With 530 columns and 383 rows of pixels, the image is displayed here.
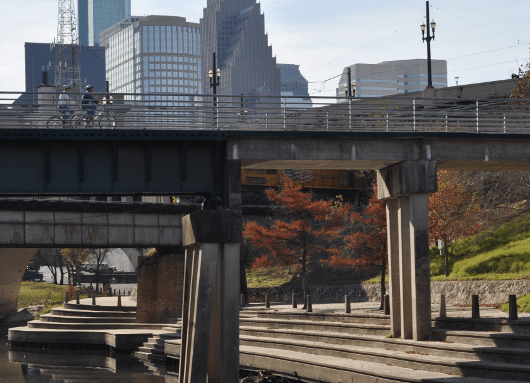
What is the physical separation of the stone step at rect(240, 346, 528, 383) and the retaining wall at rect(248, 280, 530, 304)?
910 cm

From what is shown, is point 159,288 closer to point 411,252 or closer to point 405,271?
point 405,271

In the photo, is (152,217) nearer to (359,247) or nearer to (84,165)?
(359,247)

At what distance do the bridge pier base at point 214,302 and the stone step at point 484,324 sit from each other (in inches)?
308

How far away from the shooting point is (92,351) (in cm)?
4166

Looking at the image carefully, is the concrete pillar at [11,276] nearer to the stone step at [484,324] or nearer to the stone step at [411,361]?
the stone step at [411,361]

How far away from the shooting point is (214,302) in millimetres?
23859

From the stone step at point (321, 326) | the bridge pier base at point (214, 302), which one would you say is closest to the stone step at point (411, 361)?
the stone step at point (321, 326)

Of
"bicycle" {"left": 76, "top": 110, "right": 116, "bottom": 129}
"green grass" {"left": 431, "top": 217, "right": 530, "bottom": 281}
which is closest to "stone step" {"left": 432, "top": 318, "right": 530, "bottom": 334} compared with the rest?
"green grass" {"left": 431, "top": 217, "right": 530, "bottom": 281}

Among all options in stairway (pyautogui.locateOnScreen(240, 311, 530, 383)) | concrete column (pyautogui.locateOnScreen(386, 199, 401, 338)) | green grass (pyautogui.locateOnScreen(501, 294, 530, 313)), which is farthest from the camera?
green grass (pyautogui.locateOnScreen(501, 294, 530, 313))

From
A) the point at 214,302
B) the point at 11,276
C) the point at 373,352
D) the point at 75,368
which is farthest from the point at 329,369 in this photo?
the point at 11,276

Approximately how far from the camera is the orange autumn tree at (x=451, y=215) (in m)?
34.8

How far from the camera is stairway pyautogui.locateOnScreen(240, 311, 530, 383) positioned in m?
20.9

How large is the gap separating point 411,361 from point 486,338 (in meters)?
2.62

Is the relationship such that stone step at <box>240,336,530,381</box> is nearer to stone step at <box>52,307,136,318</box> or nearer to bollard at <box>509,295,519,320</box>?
bollard at <box>509,295,519,320</box>
